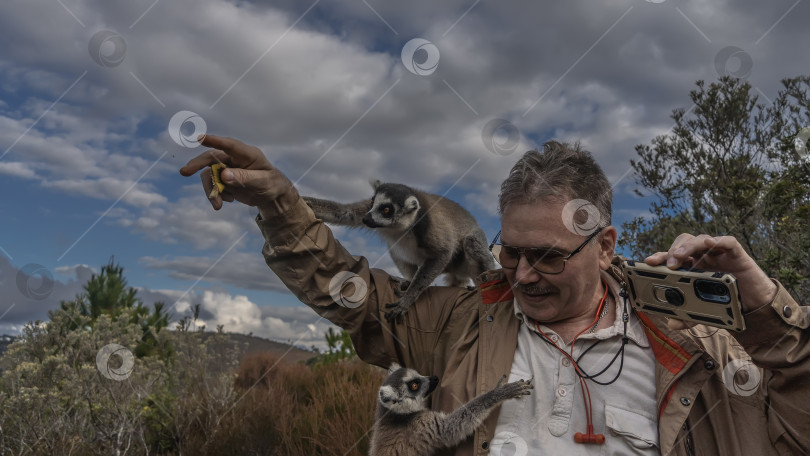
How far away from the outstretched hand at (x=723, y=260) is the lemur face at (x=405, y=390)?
5.20 ft

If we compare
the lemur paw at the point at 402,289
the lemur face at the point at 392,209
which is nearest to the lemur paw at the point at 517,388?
the lemur paw at the point at 402,289

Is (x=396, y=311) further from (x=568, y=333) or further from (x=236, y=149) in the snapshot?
(x=236, y=149)

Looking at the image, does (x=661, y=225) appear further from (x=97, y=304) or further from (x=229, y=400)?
(x=97, y=304)

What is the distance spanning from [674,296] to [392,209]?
9.55 feet

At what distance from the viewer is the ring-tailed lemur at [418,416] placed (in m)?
2.96

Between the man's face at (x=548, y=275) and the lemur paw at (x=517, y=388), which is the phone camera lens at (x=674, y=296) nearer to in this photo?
the man's face at (x=548, y=275)

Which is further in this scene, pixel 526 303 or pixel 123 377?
pixel 123 377

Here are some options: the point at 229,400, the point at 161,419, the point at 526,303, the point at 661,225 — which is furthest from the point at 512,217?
the point at 661,225

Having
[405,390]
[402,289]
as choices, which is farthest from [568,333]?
[402,289]

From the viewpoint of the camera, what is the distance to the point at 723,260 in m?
2.77

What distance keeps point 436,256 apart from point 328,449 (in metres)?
2.10

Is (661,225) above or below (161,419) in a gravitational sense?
above

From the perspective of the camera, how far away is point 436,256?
16.4 ft

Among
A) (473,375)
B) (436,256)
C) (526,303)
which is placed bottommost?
(473,375)
